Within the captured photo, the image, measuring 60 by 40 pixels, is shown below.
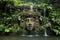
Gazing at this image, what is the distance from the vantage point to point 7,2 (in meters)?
17.7

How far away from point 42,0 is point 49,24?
4.22m

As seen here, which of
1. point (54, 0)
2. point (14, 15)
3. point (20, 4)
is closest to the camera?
point (14, 15)

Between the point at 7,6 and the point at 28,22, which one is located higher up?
the point at 7,6

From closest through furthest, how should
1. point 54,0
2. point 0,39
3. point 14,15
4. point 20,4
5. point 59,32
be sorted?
point 0,39
point 59,32
point 14,15
point 20,4
point 54,0

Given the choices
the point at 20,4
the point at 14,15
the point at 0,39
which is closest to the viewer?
the point at 0,39

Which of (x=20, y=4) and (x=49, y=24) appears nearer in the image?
(x=49, y=24)

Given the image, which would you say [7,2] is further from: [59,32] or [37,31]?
[59,32]

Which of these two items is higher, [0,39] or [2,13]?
[2,13]

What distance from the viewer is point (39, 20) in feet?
56.1

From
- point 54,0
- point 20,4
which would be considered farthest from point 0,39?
point 54,0

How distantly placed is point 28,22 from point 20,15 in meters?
0.98

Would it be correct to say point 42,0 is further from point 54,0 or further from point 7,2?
point 7,2

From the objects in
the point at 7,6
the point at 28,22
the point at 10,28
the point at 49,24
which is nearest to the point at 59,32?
the point at 49,24

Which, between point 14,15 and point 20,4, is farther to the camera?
point 20,4
